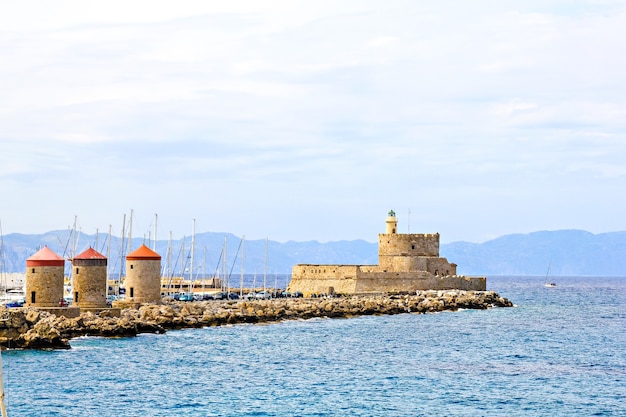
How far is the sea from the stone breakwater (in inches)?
20.8

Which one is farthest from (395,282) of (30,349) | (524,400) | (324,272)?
(524,400)

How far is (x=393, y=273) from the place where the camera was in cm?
5559

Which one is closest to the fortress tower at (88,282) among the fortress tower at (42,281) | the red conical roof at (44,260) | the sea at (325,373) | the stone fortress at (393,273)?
the red conical roof at (44,260)

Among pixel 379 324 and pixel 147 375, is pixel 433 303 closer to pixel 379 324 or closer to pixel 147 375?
pixel 379 324

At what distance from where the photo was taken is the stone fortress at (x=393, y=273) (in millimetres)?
55562

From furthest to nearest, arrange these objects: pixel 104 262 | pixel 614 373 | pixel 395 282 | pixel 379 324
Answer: pixel 395 282 < pixel 379 324 < pixel 104 262 < pixel 614 373

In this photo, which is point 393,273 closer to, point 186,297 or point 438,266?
point 438,266

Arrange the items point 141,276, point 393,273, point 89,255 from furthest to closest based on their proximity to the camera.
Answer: point 393,273 → point 141,276 → point 89,255

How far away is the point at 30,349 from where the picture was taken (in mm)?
29203

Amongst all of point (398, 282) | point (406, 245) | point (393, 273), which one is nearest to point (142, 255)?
point (393, 273)

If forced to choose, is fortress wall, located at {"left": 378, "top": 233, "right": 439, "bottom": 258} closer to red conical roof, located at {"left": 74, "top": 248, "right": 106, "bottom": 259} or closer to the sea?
the sea

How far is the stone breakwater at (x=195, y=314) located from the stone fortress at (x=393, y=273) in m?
1.56

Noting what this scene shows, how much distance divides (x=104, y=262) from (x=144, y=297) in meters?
2.84

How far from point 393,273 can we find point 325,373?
2939 centimetres
